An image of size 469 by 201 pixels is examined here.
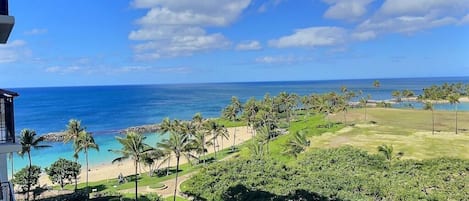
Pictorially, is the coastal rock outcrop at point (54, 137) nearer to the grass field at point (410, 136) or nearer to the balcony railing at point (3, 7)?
the grass field at point (410, 136)

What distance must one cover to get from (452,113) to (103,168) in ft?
297

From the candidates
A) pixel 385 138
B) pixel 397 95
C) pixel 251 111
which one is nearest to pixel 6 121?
pixel 385 138

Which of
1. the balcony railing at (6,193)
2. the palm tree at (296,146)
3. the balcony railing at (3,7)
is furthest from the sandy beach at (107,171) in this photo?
the balcony railing at (3,7)

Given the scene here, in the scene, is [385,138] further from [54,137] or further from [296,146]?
[54,137]

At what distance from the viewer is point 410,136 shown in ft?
221

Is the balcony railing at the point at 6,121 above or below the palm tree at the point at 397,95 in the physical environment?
above

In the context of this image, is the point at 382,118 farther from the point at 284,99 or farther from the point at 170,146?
the point at 170,146

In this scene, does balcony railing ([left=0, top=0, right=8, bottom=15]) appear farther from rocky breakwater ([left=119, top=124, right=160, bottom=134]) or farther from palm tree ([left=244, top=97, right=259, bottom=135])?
rocky breakwater ([left=119, top=124, right=160, bottom=134])

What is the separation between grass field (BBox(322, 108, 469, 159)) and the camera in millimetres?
56438

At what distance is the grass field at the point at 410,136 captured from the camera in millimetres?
56438

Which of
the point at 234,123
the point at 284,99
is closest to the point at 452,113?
the point at 284,99

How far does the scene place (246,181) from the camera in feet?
112

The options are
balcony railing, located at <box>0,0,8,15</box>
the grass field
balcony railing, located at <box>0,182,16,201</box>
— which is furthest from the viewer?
the grass field

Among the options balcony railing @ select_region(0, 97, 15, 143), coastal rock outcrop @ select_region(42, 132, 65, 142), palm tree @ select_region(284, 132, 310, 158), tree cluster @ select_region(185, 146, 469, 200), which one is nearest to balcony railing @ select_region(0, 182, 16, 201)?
balcony railing @ select_region(0, 97, 15, 143)
